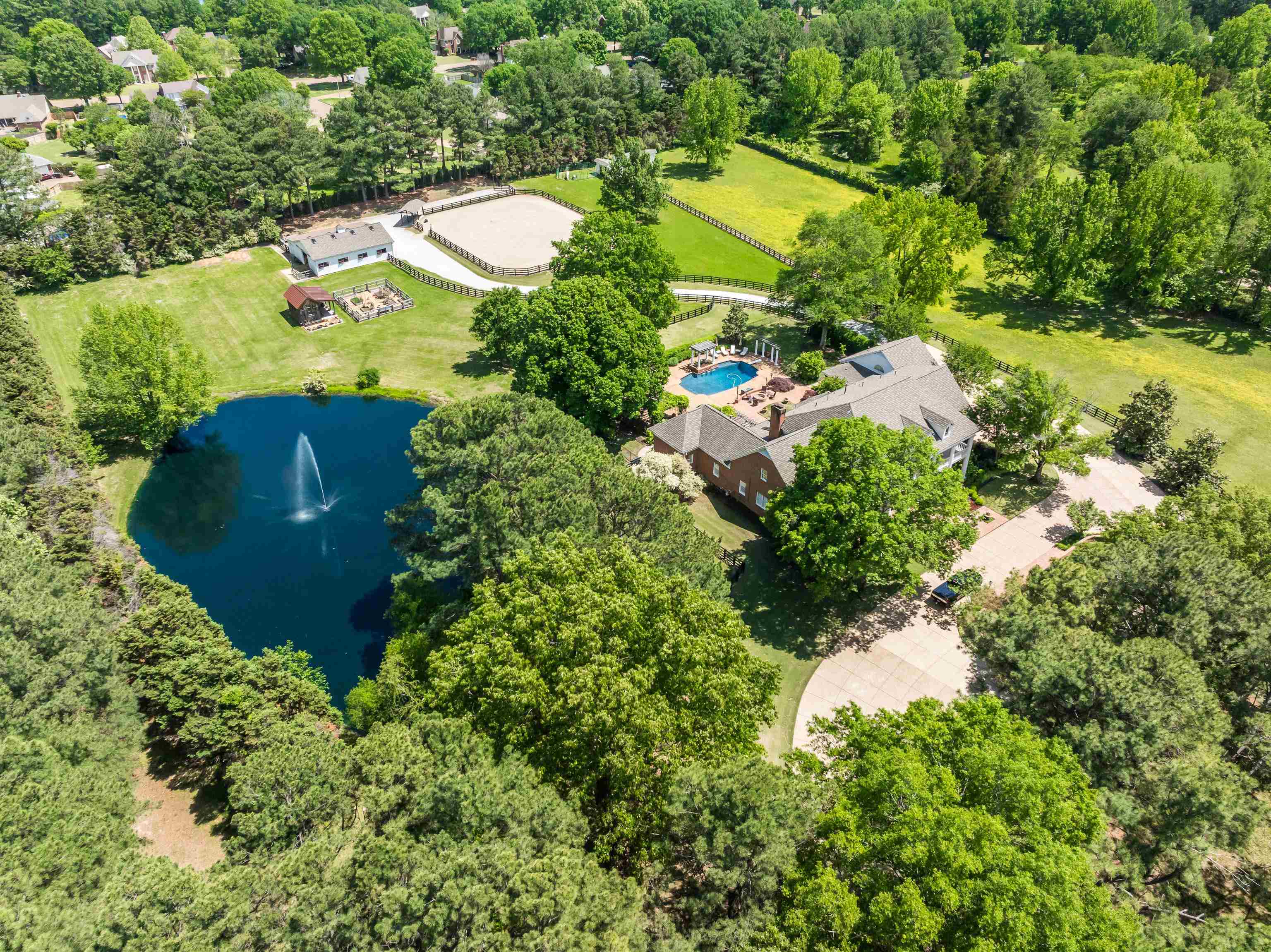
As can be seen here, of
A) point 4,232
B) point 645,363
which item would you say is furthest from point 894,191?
point 4,232

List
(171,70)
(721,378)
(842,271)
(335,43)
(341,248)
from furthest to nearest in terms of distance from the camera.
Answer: (335,43)
(171,70)
(341,248)
(721,378)
(842,271)

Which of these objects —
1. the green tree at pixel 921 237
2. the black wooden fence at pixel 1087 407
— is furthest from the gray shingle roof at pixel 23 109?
the black wooden fence at pixel 1087 407

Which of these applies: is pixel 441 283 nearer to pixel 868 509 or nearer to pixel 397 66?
pixel 868 509

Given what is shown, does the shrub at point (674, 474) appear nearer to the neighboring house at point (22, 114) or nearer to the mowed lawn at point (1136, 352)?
the mowed lawn at point (1136, 352)

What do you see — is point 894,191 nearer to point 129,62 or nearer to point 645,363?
Result: point 645,363

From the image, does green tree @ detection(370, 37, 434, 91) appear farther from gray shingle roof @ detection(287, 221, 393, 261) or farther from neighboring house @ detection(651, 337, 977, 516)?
neighboring house @ detection(651, 337, 977, 516)

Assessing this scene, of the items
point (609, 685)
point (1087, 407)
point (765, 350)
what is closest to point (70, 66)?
point (765, 350)
